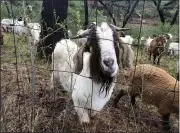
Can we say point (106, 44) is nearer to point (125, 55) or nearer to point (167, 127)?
point (125, 55)

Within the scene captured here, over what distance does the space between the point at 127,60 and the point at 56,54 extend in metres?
1.50

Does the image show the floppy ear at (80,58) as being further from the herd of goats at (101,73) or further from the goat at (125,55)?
the goat at (125,55)

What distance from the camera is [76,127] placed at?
4.33 m

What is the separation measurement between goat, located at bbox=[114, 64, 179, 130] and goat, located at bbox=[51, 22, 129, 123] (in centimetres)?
61

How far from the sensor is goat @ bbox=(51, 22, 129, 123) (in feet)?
12.1

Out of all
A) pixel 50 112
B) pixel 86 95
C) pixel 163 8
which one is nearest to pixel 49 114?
pixel 50 112

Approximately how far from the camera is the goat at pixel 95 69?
368cm

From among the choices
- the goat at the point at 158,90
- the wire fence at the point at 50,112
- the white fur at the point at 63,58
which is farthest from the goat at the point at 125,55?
the white fur at the point at 63,58

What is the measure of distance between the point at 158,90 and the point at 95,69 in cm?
130

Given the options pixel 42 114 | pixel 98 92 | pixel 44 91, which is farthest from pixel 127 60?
pixel 44 91

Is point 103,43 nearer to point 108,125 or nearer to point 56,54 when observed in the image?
point 108,125

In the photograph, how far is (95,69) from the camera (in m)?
3.96

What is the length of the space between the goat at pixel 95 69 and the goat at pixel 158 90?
607mm

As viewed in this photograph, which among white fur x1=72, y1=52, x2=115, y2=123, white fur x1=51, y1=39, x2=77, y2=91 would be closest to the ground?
white fur x1=72, y1=52, x2=115, y2=123
